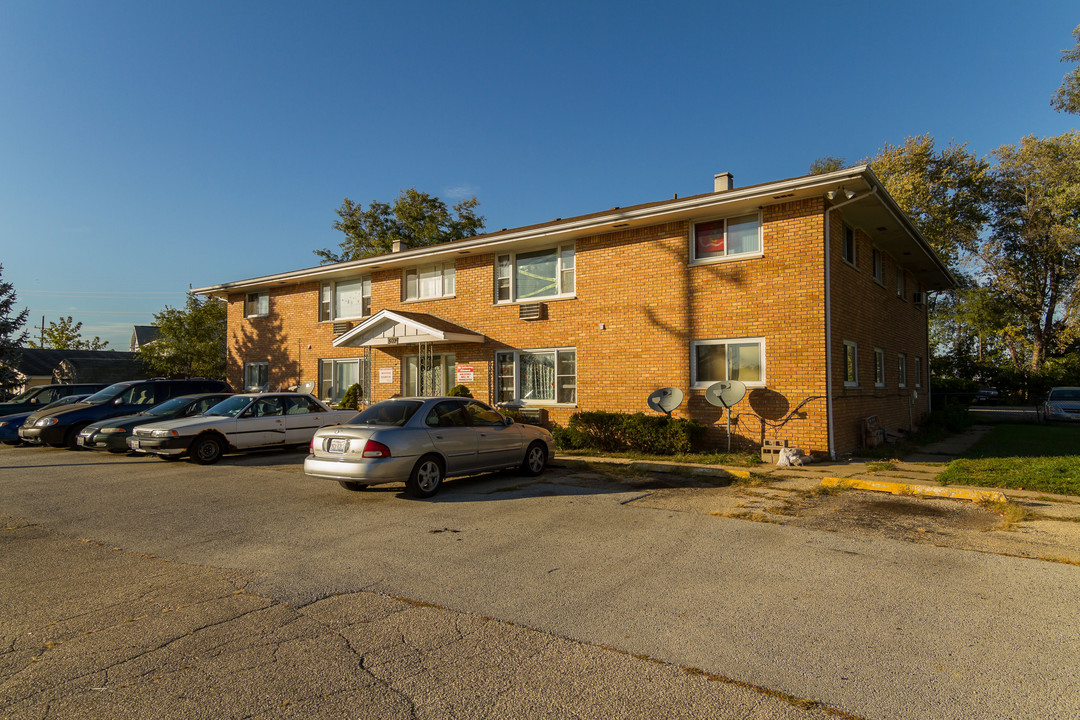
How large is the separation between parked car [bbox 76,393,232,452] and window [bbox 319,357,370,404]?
18.7 ft

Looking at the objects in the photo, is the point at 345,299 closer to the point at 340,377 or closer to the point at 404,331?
the point at 340,377

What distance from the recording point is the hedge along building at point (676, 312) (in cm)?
1271

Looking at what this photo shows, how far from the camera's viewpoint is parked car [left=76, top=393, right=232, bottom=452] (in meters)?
14.1

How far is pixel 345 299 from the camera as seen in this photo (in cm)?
2147

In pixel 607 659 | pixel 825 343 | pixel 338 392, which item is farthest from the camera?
pixel 338 392

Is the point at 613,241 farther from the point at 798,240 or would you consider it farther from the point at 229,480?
the point at 229,480

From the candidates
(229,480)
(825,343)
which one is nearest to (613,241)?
(825,343)

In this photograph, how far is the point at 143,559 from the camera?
607 centimetres

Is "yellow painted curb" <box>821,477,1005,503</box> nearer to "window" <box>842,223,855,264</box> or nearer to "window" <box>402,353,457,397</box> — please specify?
"window" <box>842,223,855,264</box>

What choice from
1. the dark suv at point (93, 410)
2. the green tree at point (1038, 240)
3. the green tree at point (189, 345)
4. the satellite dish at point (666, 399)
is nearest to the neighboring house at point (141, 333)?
the green tree at point (189, 345)

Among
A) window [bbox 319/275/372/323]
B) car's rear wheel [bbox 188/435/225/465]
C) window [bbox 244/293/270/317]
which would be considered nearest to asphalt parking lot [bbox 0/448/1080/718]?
car's rear wheel [bbox 188/435/225/465]

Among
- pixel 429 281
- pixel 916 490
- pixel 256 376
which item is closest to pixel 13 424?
pixel 256 376

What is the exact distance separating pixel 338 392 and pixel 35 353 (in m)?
44.7

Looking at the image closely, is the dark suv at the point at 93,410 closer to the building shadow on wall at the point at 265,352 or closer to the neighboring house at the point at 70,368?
the building shadow on wall at the point at 265,352
